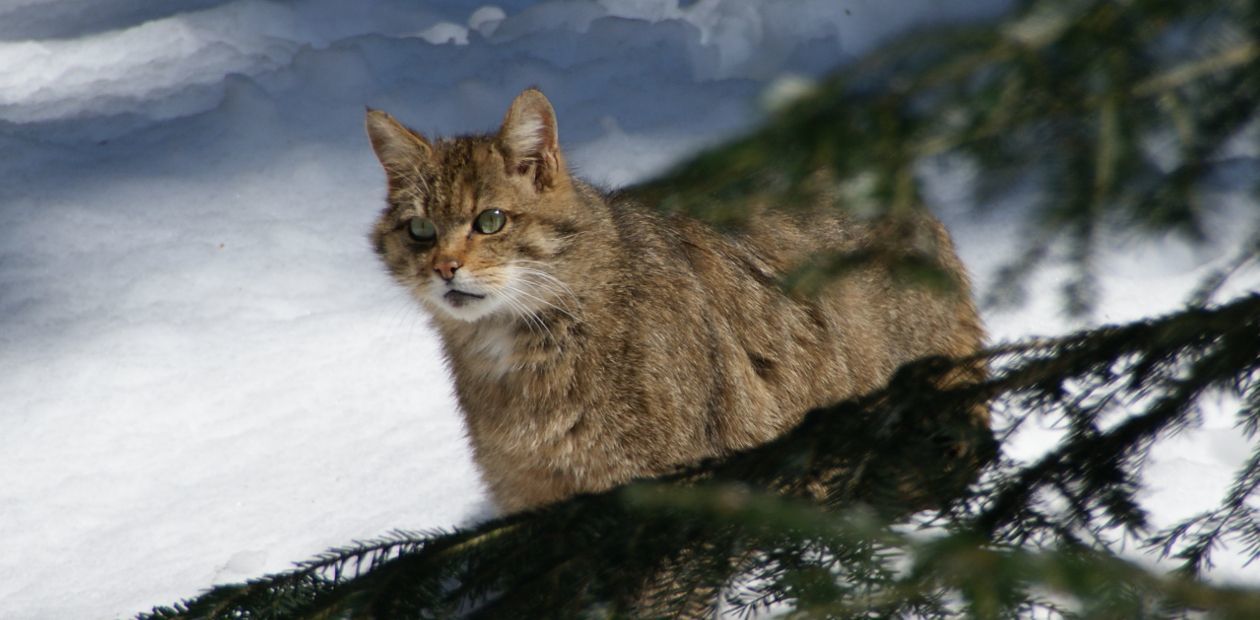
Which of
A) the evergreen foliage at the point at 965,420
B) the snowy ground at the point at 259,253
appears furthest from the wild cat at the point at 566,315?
the evergreen foliage at the point at 965,420

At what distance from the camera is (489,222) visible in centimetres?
286

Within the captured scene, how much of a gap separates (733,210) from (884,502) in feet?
1.51

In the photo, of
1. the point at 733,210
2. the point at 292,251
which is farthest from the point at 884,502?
the point at 292,251

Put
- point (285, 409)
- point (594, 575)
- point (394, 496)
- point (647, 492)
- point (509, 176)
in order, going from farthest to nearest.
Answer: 1. point (285, 409)
2. point (394, 496)
3. point (509, 176)
4. point (594, 575)
5. point (647, 492)

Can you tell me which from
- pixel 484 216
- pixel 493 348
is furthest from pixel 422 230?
pixel 493 348

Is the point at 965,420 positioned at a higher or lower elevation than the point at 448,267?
lower

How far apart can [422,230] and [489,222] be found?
17 centimetres

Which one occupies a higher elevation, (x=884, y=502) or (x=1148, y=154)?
(x=1148, y=154)

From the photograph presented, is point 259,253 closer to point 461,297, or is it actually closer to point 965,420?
point 461,297

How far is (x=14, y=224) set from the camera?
478 cm

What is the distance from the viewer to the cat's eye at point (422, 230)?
289cm

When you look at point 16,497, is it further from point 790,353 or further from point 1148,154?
point 1148,154

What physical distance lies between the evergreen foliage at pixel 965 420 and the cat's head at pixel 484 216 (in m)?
0.96

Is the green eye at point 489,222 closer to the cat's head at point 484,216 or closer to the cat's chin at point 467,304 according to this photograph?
the cat's head at point 484,216
